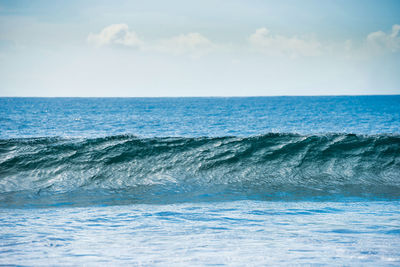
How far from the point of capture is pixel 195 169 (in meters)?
12.0

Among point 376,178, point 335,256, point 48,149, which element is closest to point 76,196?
point 48,149

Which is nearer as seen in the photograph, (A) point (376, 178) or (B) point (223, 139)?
(A) point (376, 178)

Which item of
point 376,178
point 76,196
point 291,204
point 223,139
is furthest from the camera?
point 223,139

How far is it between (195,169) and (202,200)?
10.4ft

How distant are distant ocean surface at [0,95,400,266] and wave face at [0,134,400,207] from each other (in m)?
0.04

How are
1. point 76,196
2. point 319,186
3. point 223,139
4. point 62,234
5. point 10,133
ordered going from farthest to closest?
1. point 10,133
2. point 223,139
3. point 319,186
4. point 76,196
5. point 62,234

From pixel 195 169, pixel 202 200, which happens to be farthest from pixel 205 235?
pixel 195 169

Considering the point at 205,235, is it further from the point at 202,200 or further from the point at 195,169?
the point at 195,169

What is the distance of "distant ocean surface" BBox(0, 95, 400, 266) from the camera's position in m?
5.03

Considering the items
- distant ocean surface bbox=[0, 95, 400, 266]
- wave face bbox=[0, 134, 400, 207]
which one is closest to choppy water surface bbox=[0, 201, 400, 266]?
distant ocean surface bbox=[0, 95, 400, 266]

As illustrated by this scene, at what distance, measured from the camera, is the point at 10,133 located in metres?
31.2

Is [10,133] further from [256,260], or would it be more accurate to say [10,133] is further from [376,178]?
[256,260]

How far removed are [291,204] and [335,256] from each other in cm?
350

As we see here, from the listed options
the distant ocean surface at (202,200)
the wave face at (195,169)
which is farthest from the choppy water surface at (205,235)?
the wave face at (195,169)
